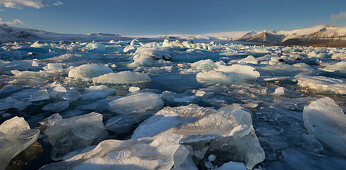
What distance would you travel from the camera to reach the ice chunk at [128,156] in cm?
76

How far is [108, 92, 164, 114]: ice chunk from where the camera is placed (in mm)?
1742

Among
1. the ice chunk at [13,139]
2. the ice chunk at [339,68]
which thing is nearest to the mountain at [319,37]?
the ice chunk at [339,68]

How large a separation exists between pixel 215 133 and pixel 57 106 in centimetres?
165

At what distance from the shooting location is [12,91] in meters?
2.45

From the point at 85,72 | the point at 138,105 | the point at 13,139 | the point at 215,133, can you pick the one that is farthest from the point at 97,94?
the point at 215,133

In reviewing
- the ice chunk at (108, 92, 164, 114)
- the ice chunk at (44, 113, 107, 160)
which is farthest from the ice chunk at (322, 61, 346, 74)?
the ice chunk at (44, 113, 107, 160)

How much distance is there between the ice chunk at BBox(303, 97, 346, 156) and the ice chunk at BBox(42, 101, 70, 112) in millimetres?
2204

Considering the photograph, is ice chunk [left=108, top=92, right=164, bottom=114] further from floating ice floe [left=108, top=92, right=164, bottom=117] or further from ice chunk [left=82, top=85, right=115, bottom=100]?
ice chunk [left=82, top=85, right=115, bottom=100]

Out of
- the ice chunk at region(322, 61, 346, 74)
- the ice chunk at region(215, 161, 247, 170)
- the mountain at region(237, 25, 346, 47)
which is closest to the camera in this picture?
the ice chunk at region(215, 161, 247, 170)

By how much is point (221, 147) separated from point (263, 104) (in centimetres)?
126

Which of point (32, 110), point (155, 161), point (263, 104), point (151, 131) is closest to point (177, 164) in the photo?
point (155, 161)

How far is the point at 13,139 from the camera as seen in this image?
38.5 inches

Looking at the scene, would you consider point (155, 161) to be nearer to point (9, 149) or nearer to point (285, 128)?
point (9, 149)

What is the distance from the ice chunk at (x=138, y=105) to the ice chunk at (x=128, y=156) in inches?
31.9
